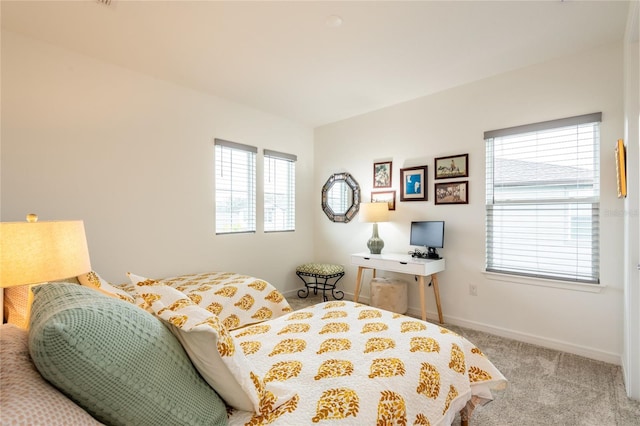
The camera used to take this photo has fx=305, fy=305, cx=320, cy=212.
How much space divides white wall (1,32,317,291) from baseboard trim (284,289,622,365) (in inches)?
94.5

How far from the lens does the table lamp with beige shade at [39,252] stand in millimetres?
1270

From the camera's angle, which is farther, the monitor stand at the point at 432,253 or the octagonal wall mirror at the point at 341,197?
the octagonal wall mirror at the point at 341,197

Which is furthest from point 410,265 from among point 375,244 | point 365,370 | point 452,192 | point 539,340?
point 365,370

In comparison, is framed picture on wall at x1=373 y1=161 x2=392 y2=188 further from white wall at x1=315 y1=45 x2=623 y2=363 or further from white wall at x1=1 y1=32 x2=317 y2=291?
white wall at x1=1 y1=32 x2=317 y2=291

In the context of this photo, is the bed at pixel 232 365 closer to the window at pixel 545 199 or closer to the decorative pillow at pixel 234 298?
the decorative pillow at pixel 234 298

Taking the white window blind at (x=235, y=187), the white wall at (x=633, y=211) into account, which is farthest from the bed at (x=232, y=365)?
the white window blind at (x=235, y=187)

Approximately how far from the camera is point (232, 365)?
0.96m

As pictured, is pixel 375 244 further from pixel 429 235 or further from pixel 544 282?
pixel 544 282

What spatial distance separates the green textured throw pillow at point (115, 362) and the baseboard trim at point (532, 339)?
307 cm

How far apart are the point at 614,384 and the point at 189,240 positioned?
13.1 feet

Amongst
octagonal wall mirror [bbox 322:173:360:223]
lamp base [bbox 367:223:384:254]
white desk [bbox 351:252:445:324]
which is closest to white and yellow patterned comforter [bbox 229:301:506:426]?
white desk [bbox 351:252:445:324]

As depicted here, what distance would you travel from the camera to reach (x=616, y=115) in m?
2.54

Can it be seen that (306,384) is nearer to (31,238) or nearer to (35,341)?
(35,341)

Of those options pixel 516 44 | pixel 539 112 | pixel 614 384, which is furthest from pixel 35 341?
pixel 539 112
